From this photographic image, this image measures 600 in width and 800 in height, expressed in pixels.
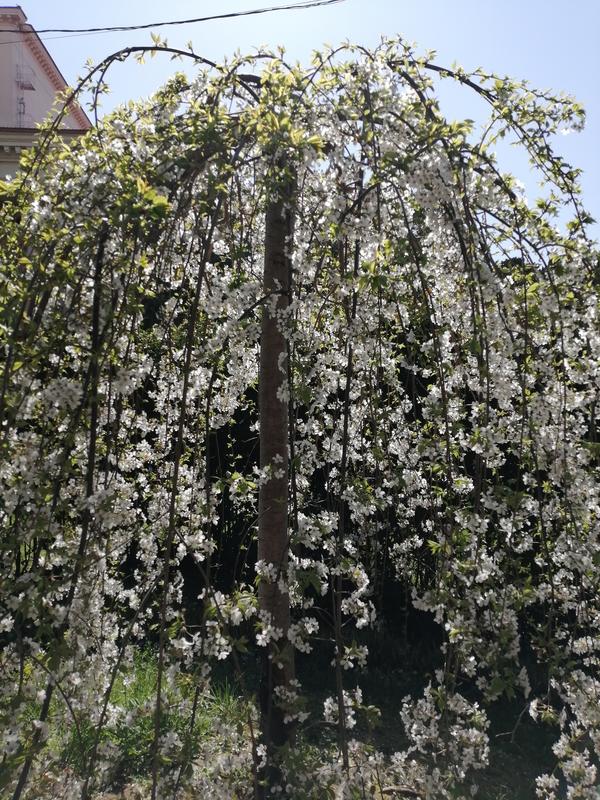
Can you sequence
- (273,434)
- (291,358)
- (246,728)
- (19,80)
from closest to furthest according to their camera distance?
(291,358) < (273,434) < (246,728) < (19,80)

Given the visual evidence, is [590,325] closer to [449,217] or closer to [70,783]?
[449,217]

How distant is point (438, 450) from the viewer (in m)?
2.12

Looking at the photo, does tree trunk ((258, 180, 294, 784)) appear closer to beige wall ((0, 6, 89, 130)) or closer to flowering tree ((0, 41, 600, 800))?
flowering tree ((0, 41, 600, 800))

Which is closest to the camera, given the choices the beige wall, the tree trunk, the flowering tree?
the flowering tree

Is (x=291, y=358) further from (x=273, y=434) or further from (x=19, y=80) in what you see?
(x=19, y=80)

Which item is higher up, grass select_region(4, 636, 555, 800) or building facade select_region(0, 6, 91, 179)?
building facade select_region(0, 6, 91, 179)

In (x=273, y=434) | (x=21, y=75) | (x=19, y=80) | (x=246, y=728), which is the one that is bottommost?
(x=246, y=728)

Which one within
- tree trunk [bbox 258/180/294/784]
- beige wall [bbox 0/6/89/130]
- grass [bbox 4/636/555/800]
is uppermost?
beige wall [bbox 0/6/89/130]

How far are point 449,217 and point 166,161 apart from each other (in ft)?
2.49

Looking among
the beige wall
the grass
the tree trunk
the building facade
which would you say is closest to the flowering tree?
the tree trunk

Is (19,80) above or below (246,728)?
above

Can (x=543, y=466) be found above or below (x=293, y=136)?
below

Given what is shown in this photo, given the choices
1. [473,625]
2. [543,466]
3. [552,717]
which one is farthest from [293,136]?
[552,717]

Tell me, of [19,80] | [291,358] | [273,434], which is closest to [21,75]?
[19,80]
